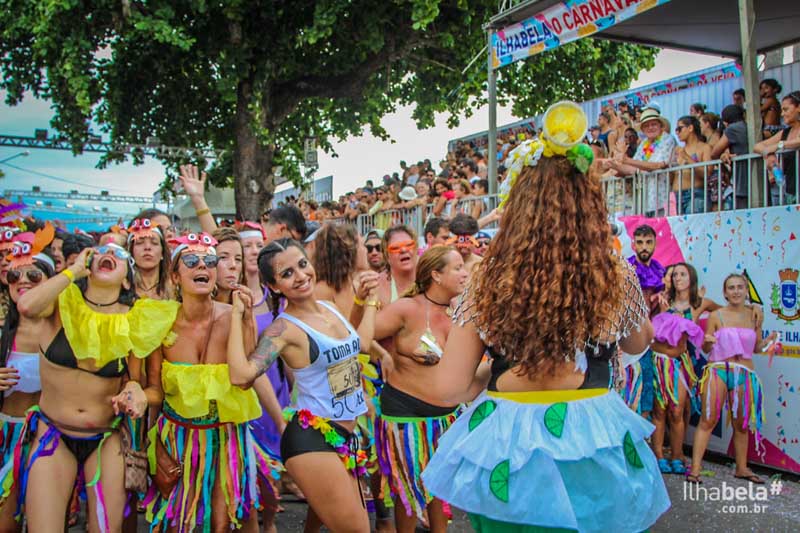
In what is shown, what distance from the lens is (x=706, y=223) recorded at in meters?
6.82

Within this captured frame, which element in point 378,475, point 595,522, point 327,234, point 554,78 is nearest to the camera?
point 595,522

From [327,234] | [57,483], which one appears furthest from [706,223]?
[57,483]

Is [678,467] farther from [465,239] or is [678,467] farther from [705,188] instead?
[465,239]

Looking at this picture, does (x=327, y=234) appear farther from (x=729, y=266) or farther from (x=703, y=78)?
(x=703, y=78)

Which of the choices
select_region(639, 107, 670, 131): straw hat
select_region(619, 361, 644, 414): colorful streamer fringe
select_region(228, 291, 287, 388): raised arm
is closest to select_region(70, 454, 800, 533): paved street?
select_region(619, 361, 644, 414): colorful streamer fringe

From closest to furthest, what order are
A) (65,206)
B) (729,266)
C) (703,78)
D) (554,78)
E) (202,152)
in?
1. (729,266)
2. (703,78)
3. (554,78)
4. (202,152)
5. (65,206)

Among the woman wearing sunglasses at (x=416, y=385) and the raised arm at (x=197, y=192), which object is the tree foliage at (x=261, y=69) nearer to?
the raised arm at (x=197, y=192)

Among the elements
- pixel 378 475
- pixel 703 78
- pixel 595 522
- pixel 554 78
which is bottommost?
pixel 378 475

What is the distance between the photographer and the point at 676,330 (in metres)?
6.43

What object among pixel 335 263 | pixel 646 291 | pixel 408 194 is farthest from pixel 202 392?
pixel 408 194

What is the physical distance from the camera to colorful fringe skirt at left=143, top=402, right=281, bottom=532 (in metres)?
3.86

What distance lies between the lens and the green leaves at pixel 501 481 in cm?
225

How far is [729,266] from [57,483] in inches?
219

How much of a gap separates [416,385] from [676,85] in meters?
9.79
